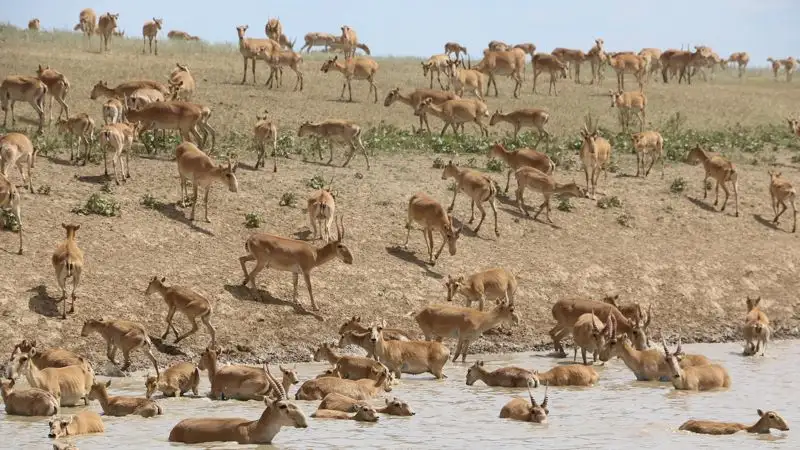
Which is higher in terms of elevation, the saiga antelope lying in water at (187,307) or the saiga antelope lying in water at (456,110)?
the saiga antelope lying in water at (456,110)

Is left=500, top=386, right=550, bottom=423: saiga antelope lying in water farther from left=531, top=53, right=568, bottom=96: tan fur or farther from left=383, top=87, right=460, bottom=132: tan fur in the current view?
left=531, top=53, right=568, bottom=96: tan fur

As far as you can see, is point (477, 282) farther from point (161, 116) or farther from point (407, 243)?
point (161, 116)

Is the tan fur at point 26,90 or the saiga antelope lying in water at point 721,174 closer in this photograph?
the tan fur at point 26,90

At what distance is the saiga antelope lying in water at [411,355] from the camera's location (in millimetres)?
18141

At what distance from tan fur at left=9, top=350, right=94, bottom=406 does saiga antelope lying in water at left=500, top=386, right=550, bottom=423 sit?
178 inches

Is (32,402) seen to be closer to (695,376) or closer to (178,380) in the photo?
(178,380)

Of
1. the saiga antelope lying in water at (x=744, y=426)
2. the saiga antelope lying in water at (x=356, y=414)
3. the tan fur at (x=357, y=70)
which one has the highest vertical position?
the tan fur at (x=357, y=70)

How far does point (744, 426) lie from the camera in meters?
15.0

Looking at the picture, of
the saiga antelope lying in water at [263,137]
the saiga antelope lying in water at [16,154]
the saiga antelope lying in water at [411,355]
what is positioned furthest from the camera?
the saiga antelope lying in water at [263,137]

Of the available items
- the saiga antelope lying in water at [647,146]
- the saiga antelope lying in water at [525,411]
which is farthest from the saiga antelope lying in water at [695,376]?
the saiga antelope lying in water at [647,146]

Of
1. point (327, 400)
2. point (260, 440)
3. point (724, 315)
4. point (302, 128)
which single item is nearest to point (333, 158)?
point (302, 128)

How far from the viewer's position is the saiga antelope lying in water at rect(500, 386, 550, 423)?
15438mm

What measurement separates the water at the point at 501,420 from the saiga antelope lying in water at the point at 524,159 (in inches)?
330

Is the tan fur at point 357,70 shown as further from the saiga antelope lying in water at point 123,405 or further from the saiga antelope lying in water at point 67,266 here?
the saiga antelope lying in water at point 123,405
